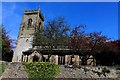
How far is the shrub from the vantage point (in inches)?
1032

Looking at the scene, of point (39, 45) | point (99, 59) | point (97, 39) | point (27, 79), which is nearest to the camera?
point (27, 79)

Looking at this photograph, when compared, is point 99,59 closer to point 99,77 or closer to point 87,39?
point 87,39

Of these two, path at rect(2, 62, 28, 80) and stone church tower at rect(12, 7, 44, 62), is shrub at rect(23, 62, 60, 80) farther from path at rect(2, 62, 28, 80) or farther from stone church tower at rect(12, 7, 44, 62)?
stone church tower at rect(12, 7, 44, 62)

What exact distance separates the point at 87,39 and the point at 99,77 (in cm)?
855

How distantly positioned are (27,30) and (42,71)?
2617cm

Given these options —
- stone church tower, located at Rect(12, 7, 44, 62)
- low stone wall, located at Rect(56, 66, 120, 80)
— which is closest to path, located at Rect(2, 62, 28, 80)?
low stone wall, located at Rect(56, 66, 120, 80)

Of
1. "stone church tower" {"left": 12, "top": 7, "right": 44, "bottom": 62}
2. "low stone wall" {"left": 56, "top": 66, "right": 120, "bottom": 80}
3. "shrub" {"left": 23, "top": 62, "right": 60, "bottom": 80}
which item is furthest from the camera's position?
"stone church tower" {"left": 12, "top": 7, "right": 44, "bottom": 62}

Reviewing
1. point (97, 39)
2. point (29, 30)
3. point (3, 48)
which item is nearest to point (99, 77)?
point (97, 39)

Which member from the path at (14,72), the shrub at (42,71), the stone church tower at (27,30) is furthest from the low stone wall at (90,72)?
the stone church tower at (27,30)

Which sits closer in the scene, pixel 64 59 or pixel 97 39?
pixel 97 39

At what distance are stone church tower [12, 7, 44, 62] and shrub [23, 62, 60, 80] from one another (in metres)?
19.8

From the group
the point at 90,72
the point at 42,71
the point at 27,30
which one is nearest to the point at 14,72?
the point at 42,71

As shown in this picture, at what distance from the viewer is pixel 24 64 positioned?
90.7ft

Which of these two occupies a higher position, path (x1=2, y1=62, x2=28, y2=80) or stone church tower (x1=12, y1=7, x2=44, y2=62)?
stone church tower (x1=12, y1=7, x2=44, y2=62)
